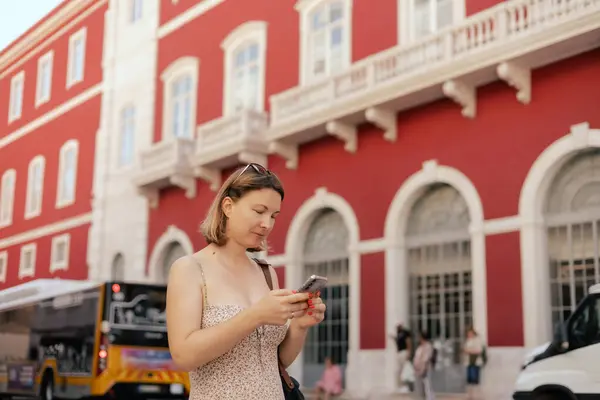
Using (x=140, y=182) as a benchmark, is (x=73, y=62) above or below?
above

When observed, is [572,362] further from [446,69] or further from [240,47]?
[240,47]

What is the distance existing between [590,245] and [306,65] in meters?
8.26

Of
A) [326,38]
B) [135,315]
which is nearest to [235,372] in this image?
[135,315]

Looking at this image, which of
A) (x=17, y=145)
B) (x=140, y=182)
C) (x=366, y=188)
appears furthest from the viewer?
(x=17, y=145)

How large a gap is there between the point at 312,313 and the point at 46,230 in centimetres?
2898

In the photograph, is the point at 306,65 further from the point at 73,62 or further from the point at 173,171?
the point at 73,62

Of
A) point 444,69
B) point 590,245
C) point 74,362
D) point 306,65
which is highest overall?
point 306,65

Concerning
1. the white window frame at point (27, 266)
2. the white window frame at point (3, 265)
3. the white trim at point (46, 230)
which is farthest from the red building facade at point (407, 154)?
the white window frame at point (3, 265)

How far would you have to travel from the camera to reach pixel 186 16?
2448 cm

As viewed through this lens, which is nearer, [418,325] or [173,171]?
[418,325]

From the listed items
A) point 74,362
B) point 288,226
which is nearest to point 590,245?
point 288,226

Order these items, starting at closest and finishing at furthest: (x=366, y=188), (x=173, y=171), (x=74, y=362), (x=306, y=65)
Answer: (x=74, y=362), (x=366, y=188), (x=306, y=65), (x=173, y=171)

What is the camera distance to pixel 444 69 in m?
15.2

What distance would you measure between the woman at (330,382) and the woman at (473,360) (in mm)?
3262
